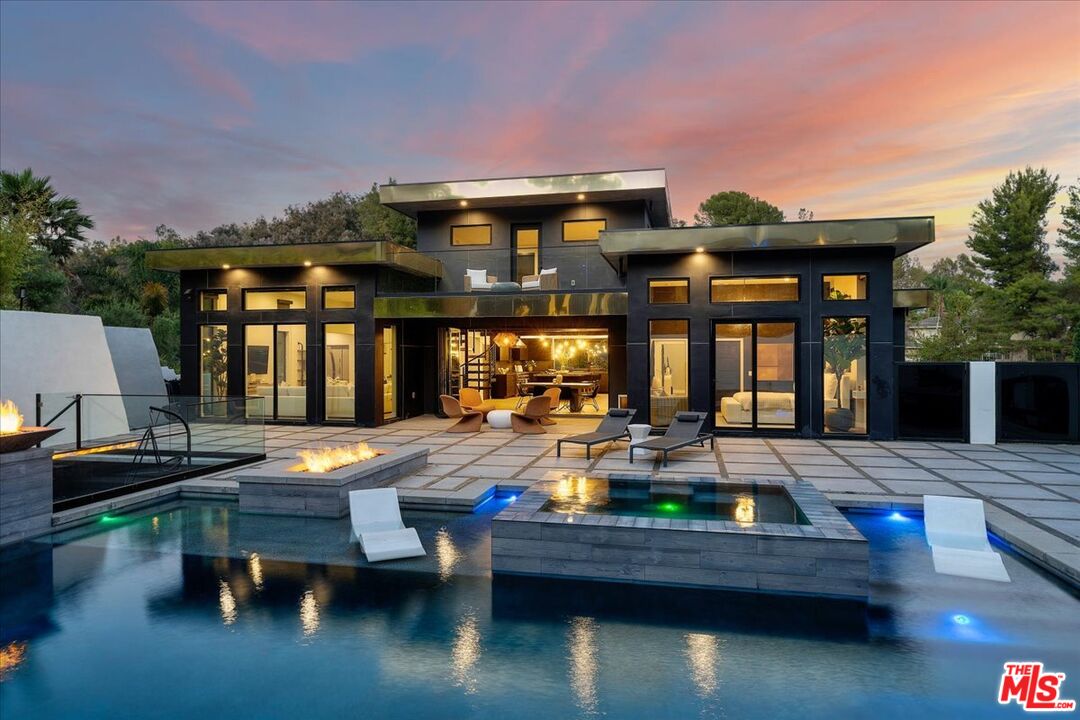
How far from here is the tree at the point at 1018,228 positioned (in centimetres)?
3244

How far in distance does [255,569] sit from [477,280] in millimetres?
12007

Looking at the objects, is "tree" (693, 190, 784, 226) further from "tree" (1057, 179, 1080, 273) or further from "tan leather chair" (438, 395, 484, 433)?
"tan leather chair" (438, 395, 484, 433)

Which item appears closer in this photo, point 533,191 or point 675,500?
point 675,500

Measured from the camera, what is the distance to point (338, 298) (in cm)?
1672

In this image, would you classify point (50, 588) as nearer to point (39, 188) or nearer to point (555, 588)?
point (555, 588)

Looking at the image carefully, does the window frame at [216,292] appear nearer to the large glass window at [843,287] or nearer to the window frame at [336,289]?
the window frame at [336,289]

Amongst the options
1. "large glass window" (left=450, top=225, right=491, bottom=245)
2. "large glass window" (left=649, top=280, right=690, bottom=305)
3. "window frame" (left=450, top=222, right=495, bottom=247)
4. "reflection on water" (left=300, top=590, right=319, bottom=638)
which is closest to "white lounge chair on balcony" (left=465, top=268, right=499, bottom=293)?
"window frame" (left=450, top=222, right=495, bottom=247)

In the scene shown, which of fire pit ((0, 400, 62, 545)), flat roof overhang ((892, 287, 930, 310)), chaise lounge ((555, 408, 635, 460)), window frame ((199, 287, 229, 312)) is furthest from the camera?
flat roof overhang ((892, 287, 930, 310))

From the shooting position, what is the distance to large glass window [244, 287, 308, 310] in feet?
55.3

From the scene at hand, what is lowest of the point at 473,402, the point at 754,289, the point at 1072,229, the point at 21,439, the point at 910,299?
the point at 473,402

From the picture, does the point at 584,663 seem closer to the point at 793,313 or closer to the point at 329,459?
the point at 329,459

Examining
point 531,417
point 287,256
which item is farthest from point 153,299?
point 531,417

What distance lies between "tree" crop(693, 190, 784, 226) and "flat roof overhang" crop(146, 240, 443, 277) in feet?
105

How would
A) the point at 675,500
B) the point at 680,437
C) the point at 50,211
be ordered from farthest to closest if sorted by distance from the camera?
the point at 50,211 < the point at 680,437 < the point at 675,500
